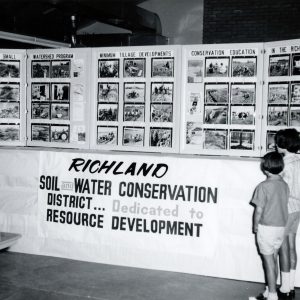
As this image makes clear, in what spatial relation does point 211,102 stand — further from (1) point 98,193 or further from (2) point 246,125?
(1) point 98,193

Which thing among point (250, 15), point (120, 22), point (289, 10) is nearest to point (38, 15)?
point (120, 22)

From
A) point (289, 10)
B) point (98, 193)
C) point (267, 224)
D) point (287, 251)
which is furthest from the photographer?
point (289, 10)

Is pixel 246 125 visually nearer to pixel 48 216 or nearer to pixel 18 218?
pixel 48 216

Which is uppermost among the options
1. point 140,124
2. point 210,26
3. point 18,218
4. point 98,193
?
point 210,26

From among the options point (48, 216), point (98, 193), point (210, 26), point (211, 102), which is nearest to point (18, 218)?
point (48, 216)

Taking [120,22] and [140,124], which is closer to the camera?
[140,124]

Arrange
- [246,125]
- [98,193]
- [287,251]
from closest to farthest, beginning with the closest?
[287,251]
[246,125]
[98,193]

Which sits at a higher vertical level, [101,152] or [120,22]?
[120,22]

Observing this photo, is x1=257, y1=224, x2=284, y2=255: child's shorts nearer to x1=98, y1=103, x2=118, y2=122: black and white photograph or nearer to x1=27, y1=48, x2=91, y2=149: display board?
x1=98, y1=103, x2=118, y2=122: black and white photograph

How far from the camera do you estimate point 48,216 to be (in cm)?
532

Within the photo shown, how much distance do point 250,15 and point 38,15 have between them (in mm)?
4776

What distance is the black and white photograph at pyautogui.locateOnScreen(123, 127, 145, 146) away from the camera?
5.17 meters

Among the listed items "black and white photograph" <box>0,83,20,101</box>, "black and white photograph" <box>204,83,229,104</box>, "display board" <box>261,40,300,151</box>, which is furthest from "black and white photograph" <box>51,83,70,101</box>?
"display board" <box>261,40,300,151</box>

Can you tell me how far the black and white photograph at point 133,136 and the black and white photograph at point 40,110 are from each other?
0.97 m
